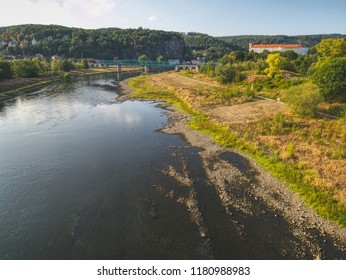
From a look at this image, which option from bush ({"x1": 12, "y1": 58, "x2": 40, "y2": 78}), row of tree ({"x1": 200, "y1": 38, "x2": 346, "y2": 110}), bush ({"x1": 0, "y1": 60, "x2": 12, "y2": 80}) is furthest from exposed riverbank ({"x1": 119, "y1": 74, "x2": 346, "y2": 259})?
bush ({"x1": 12, "y1": 58, "x2": 40, "y2": 78})

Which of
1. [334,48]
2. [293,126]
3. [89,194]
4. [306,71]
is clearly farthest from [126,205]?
[334,48]

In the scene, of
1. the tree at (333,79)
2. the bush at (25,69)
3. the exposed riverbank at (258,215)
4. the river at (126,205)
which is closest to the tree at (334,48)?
the tree at (333,79)

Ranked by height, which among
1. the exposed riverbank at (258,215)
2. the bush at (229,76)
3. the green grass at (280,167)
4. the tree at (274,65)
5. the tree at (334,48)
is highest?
the tree at (334,48)

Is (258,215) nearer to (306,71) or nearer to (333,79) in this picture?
(333,79)

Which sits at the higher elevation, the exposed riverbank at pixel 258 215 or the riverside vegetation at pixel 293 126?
the riverside vegetation at pixel 293 126

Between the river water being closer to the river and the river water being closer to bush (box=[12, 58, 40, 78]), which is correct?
the river

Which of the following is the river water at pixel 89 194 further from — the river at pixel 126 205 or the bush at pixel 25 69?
the bush at pixel 25 69

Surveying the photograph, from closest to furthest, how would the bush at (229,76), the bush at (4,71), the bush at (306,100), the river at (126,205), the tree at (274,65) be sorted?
the river at (126,205) < the bush at (306,100) < the tree at (274,65) < the bush at (229,76) < the bush at (4,71)
